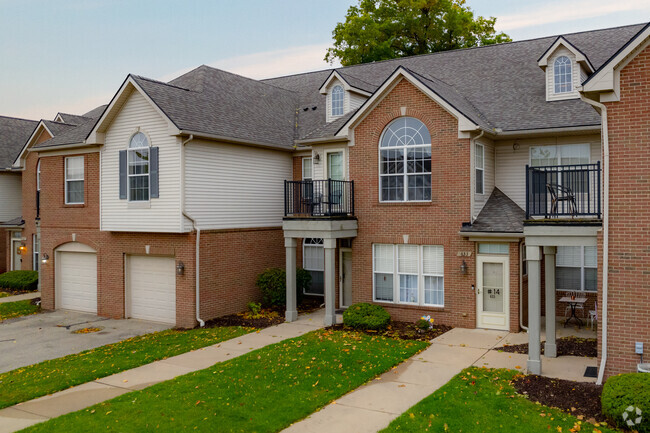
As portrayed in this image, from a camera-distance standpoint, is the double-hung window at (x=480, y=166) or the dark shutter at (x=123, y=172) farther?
the dark shutter at (x=123, y=172)

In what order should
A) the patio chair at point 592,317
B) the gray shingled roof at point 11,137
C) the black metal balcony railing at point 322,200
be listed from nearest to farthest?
the patio chair at point 592,317
the black metal balcony railing at point 322,200
the gray shingled roof at point 11,137

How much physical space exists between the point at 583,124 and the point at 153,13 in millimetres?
14864

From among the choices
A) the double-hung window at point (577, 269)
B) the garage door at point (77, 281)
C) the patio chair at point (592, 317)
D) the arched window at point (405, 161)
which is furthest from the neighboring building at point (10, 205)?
the patio chair at point (592, 317)

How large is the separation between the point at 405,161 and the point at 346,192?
7.17 ft

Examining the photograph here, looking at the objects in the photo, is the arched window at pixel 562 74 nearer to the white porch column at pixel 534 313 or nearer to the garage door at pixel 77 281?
the white porch column at pixel 534 313

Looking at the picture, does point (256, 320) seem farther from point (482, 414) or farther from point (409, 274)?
point (482, 414)

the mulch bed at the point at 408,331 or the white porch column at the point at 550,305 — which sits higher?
the white porch column at the point at 550,305

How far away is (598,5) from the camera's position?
2033 centimetres

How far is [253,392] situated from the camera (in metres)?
9.84

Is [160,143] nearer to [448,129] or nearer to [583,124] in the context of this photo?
[448,129]

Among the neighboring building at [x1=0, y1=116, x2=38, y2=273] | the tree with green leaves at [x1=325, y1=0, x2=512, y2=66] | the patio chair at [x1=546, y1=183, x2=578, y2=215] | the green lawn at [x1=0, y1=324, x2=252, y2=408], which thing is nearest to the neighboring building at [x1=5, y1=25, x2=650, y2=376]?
the patio chair at [x1=546, y1=183, x2=578, y2=215]

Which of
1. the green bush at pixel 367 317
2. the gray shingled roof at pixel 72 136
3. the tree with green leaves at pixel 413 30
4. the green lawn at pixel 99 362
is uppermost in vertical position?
the tree with green leaves at pixel 413 30

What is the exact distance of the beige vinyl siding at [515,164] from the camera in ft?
52.0

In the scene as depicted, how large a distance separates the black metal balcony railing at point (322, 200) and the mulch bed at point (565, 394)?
788 centimetres
